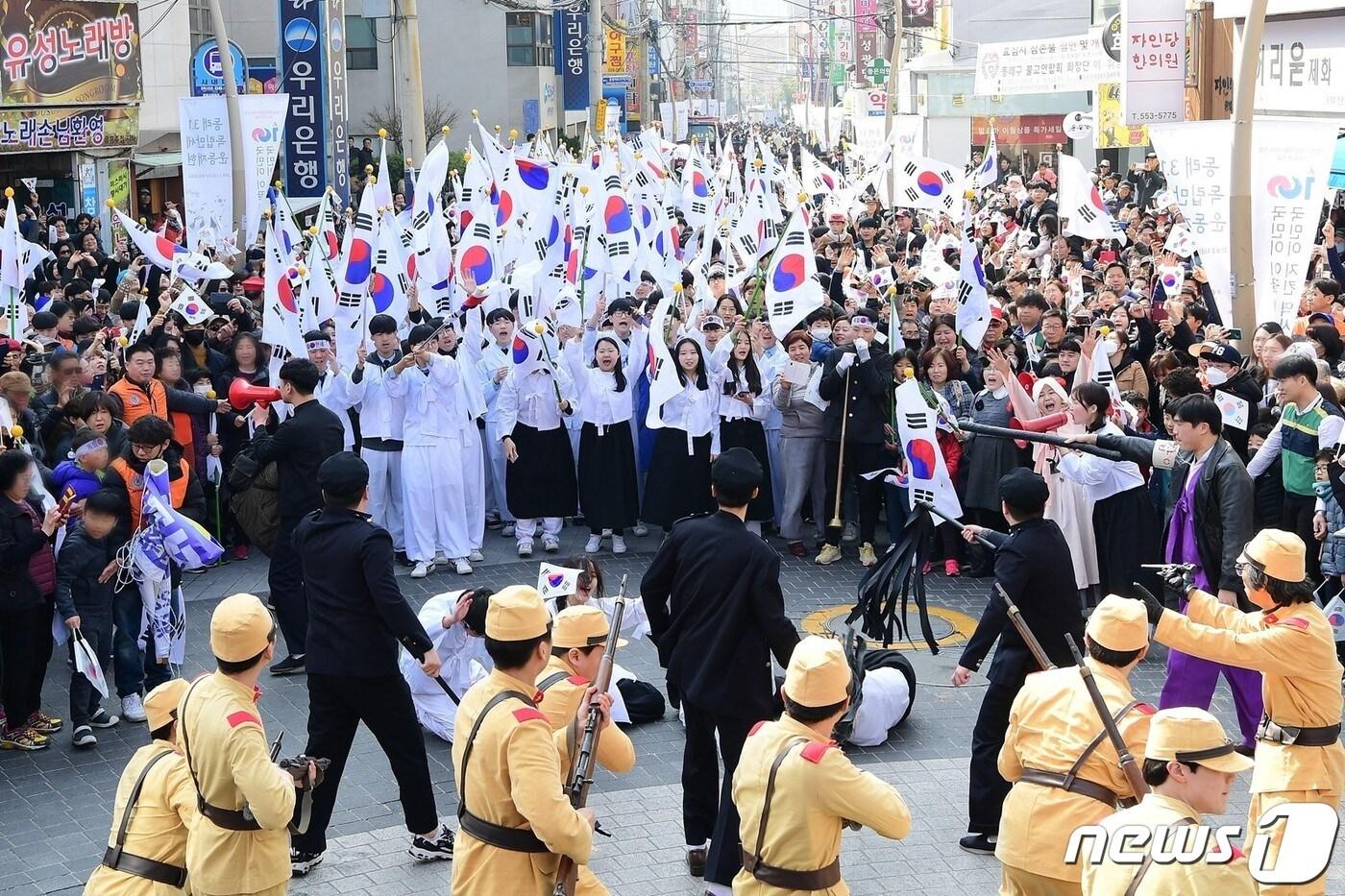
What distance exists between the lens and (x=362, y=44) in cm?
4647

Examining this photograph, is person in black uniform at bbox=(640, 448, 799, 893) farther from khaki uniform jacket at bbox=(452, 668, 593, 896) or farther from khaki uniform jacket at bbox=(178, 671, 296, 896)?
khaki uniform jacket at bbox=(178, 671, 296, 896)

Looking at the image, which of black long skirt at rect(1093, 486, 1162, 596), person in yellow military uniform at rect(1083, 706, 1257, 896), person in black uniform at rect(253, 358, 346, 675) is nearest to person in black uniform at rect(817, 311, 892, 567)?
black long skirt at rect(1093, 486, 1162, 596)

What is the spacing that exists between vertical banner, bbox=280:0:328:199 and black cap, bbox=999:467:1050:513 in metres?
15.9

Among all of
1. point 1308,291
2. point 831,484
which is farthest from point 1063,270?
point 831,484

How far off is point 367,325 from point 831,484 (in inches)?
142

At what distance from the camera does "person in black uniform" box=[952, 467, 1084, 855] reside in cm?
694

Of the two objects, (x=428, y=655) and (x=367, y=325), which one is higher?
(x=367, y=325)

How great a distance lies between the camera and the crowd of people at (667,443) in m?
8.34

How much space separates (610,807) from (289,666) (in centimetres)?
265

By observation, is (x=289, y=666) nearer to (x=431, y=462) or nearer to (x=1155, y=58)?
(x=431, y=462)

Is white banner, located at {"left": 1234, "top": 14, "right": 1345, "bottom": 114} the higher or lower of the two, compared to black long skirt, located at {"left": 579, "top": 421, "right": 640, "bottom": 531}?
higher

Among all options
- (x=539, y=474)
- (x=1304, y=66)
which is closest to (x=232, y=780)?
(x=539, y=474)

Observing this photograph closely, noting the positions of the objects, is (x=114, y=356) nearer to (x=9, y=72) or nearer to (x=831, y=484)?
(x=831, y=484)

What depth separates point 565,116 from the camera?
51.4 metres
